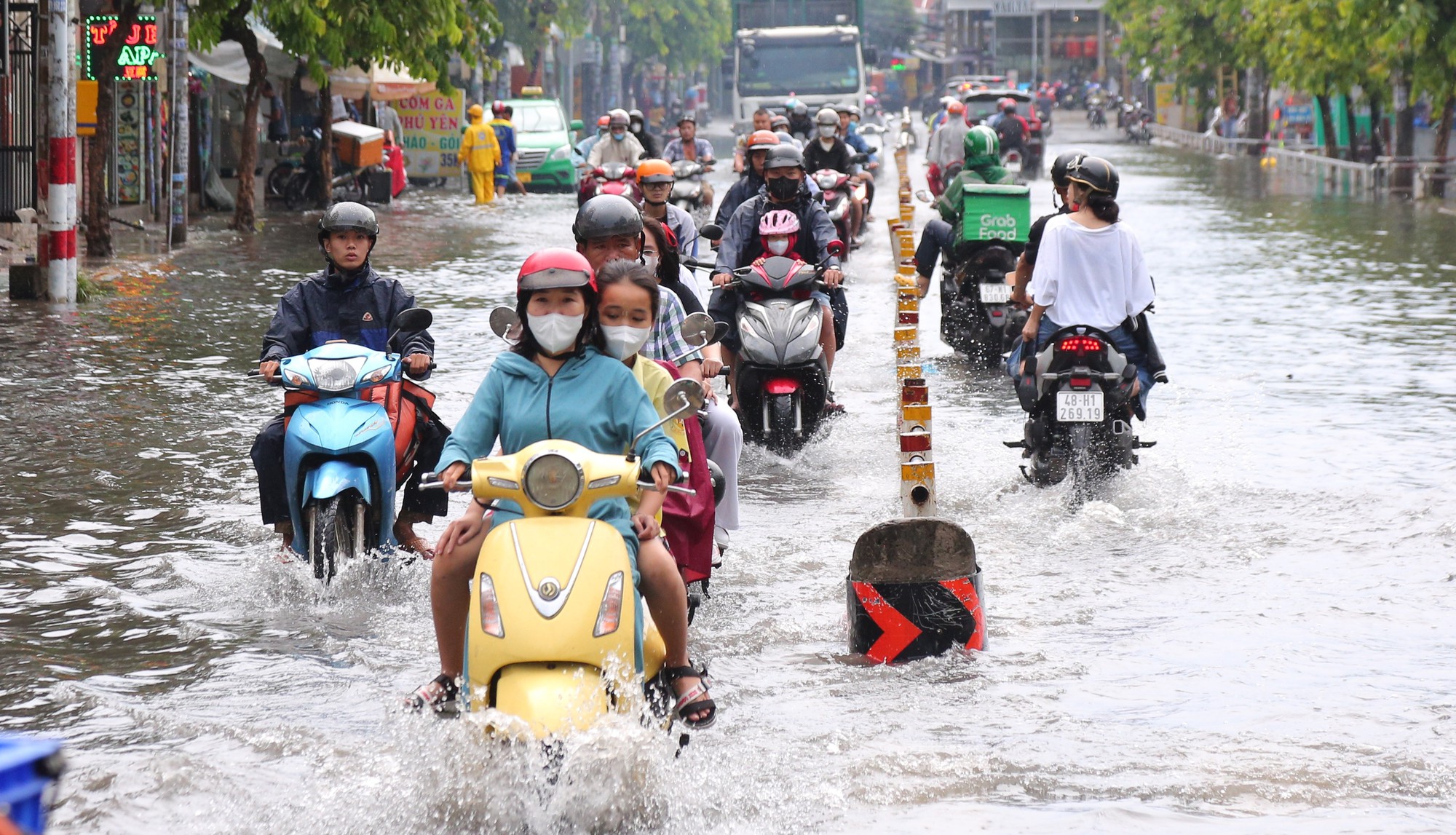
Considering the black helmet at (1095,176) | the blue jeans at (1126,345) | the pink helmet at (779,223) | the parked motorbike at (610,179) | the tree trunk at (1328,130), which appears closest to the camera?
the black helmet at (1095,176)

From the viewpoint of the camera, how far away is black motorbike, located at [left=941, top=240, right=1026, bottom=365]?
1320 cm

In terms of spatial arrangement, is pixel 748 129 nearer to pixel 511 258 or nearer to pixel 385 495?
pixel 511 258

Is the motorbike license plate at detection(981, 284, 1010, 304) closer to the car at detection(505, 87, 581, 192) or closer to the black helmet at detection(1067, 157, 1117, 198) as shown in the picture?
the black helmet at detection(1067, 157, 1117, 198)

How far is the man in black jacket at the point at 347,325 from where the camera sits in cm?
716

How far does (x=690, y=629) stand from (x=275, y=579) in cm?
163

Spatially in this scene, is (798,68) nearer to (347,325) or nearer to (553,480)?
(347,325)

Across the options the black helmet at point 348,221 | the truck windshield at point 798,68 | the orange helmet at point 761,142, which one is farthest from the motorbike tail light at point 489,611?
the truck windshield at point 798,68

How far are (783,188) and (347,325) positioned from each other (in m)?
3.96

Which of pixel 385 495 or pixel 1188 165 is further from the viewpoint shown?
pixel 1188 165

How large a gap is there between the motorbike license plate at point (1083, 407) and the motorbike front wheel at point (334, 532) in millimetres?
3302

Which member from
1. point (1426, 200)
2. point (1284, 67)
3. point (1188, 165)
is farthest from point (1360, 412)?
point (1188, 165)

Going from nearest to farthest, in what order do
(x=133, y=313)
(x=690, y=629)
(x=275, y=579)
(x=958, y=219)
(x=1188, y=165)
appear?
(x=690, y=629) → (x=275, y=579) → (x=958, y=219) → (x=133, y=313) → (x=1188, y=165)

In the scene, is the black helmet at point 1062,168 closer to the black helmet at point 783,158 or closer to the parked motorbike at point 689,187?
the black helmet at point 783,158

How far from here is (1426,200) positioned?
30797 mm
